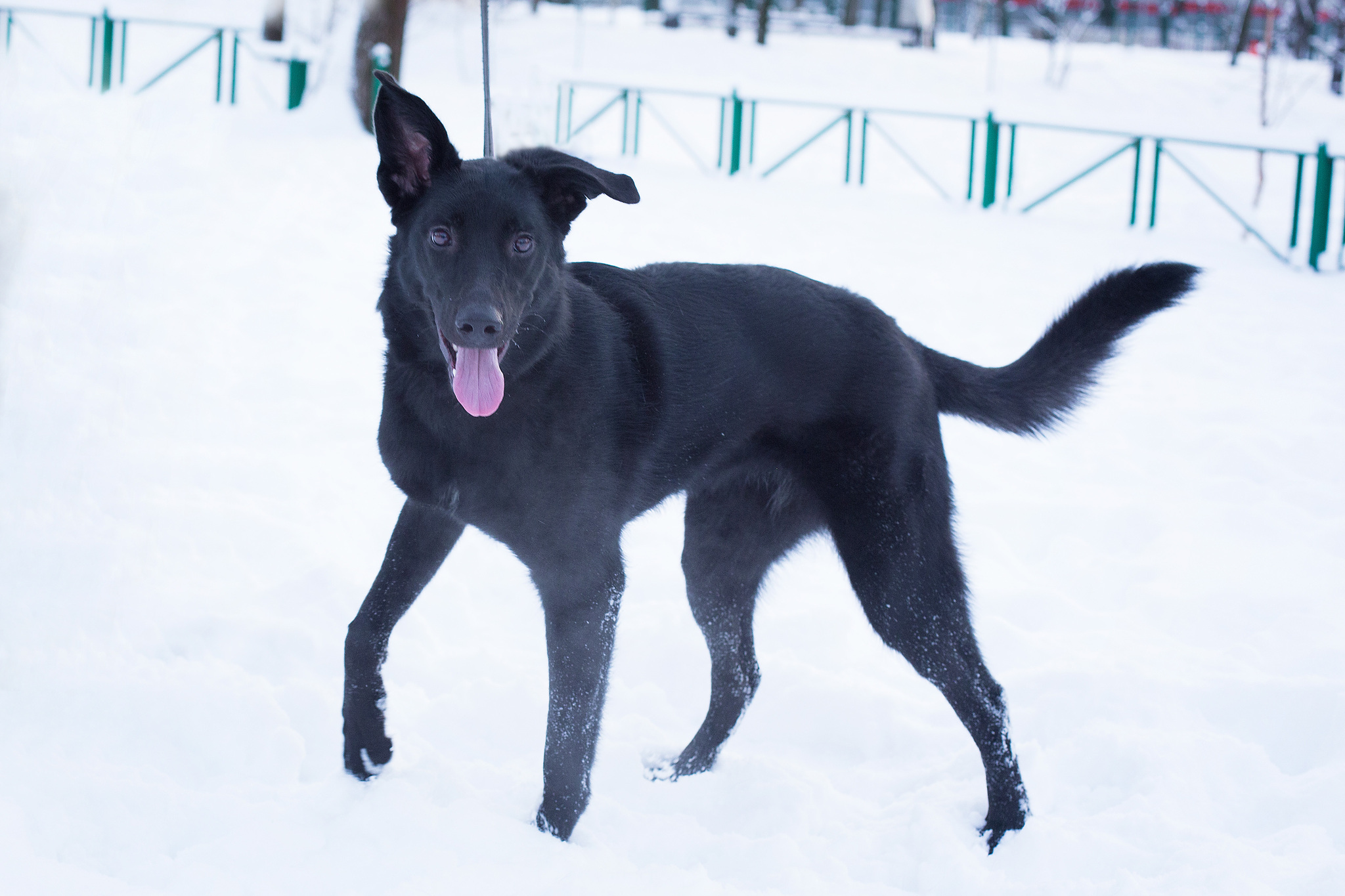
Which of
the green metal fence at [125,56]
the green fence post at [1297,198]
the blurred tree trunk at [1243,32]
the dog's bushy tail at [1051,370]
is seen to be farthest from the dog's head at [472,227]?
the blurred tree trunk at [1243,32]

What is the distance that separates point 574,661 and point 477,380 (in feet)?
2.26

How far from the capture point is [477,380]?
91.4 inches

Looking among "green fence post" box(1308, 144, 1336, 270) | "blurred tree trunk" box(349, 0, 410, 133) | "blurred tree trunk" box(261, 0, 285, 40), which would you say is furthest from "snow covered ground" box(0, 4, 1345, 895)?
"blurred tree trunk" box(261, 0, 285, 40)

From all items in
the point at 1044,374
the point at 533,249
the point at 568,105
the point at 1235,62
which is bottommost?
the point at 1044,374

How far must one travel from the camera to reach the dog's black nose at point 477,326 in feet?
7.42

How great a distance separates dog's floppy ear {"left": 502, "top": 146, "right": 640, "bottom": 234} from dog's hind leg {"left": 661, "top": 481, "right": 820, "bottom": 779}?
0.87 metres

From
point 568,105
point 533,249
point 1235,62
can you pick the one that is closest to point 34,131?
point 533,249

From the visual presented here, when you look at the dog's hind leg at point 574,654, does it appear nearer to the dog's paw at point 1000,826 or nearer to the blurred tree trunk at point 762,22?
the dog's paw at point 1000,826

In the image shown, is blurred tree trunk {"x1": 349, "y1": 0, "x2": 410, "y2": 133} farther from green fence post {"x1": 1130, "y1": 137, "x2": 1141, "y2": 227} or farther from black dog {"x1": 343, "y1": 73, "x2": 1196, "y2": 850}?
black dog {"x1": 343, "y1": 73, "x2": 1196, "y2": 850}

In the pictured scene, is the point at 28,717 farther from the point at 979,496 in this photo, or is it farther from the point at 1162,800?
the point at 979,496

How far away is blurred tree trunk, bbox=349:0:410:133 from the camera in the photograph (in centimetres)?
1238

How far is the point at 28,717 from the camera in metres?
2.79

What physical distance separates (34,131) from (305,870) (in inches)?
152

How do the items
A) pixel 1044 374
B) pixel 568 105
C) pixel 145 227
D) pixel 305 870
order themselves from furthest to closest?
pixel 568 105, pixel 145 227, pixel 1044 374, pixel 305 870
